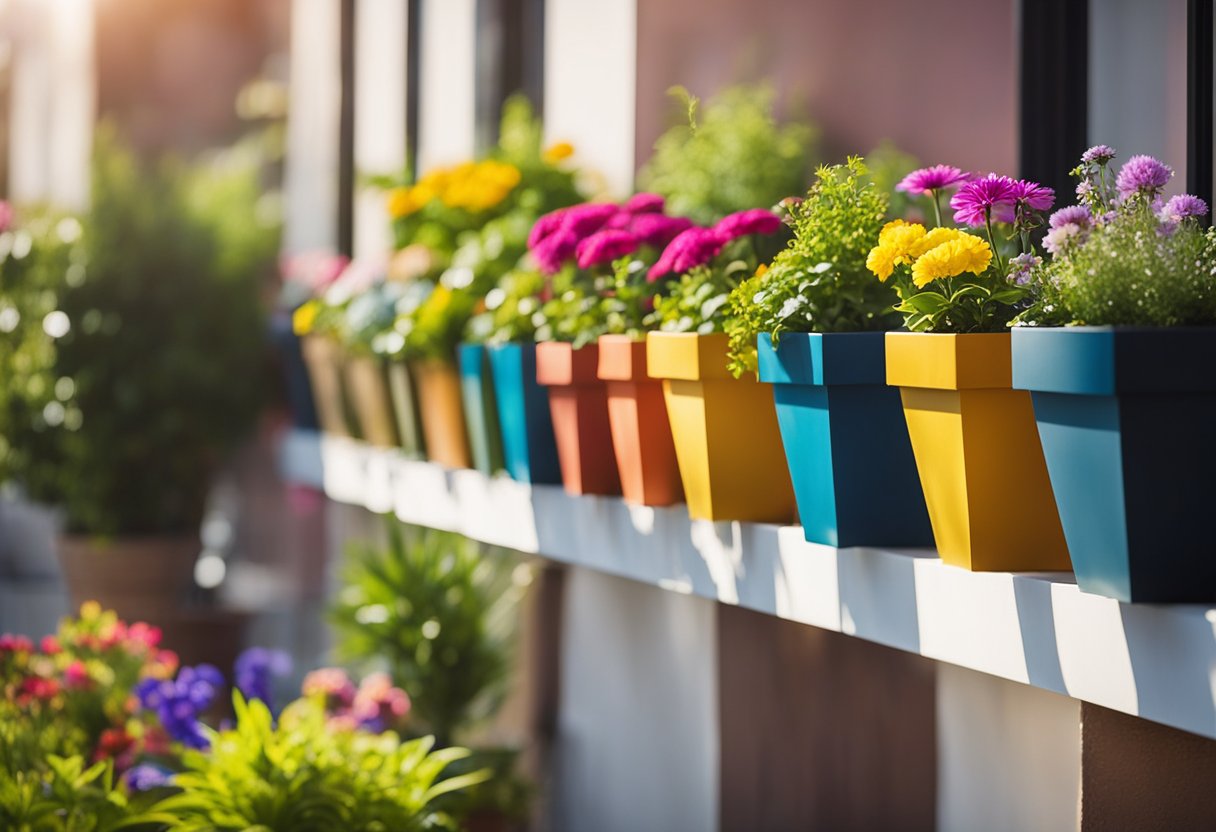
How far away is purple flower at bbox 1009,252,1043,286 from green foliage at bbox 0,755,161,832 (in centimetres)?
143

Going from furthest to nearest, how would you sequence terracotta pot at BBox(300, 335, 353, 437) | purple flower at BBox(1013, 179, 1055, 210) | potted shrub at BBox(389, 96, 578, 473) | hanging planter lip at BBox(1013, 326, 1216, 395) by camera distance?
terracotta pot at BBox(300, 335, 353, 437) → potted shrub at BBox(389, 96, 578, 473) → purple flower at BBox(1013, 179, 1055, 210) → hanging planter lip at BBox(1013, 326, 1216, 395)

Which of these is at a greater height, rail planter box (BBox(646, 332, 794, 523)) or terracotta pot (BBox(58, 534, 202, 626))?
rail planter box (BBox(646, 332, 794, 523))

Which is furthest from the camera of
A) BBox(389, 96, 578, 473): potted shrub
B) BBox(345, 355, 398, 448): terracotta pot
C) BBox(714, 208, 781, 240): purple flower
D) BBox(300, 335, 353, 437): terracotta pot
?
BBox(300, 335, 353, 437): terracotta pot

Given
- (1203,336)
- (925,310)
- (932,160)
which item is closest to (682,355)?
(925,310)

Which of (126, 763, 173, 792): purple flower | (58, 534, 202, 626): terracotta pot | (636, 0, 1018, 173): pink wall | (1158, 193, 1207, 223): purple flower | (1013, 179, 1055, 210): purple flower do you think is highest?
(636, 0, 1018, 173): pink wall

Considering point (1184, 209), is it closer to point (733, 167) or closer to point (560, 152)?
point (733, 167)

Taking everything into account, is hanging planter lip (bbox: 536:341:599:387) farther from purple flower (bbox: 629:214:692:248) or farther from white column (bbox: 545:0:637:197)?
white column (bbox: 545:0:637:197)

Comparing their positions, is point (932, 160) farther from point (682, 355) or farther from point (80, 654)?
point (80, 654)

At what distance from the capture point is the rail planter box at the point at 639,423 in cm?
204

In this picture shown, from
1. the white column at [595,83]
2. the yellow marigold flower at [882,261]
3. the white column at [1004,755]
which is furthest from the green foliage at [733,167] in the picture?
the yellow marigold flower at [882,261]

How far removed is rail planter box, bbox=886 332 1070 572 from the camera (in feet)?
4.70

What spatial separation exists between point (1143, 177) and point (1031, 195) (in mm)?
125

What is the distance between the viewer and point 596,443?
2242mm

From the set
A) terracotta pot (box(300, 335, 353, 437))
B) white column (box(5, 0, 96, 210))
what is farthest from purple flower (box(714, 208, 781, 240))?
white column (box(5, 0, 96, 210))
